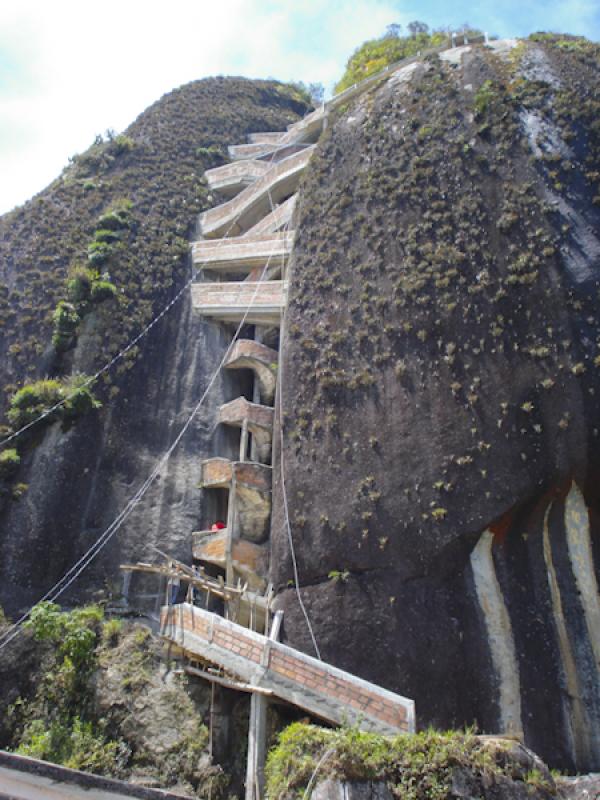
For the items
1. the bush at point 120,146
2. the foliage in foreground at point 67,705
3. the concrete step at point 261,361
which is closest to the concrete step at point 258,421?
the concrete step at point 261,361

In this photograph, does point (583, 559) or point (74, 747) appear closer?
point (74, 747)

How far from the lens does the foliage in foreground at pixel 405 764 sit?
11.9 metres

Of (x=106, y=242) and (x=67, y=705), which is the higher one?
(x=106, y=242)

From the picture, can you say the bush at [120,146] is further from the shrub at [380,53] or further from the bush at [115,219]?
the shrub at [380,53]

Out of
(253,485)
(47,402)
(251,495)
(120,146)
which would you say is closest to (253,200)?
(120,146)

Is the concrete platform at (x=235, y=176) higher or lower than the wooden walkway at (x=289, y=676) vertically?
higher

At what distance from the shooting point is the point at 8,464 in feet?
70.1

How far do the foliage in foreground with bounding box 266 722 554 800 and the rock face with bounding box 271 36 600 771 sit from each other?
153 inches

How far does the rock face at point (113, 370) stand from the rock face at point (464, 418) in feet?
12.1

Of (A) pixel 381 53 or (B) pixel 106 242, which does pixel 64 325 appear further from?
(A) pixel 381 53

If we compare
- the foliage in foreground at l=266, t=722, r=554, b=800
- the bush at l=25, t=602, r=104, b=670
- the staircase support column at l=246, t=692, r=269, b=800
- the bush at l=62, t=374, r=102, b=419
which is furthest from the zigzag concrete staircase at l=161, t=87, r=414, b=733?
the bush at l=62, t=374, r=102, b=419

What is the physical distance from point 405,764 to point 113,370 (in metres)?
15.8

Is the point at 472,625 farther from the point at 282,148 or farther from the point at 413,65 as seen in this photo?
the point at 282,148

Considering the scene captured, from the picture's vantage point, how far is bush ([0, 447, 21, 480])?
21.3 m
